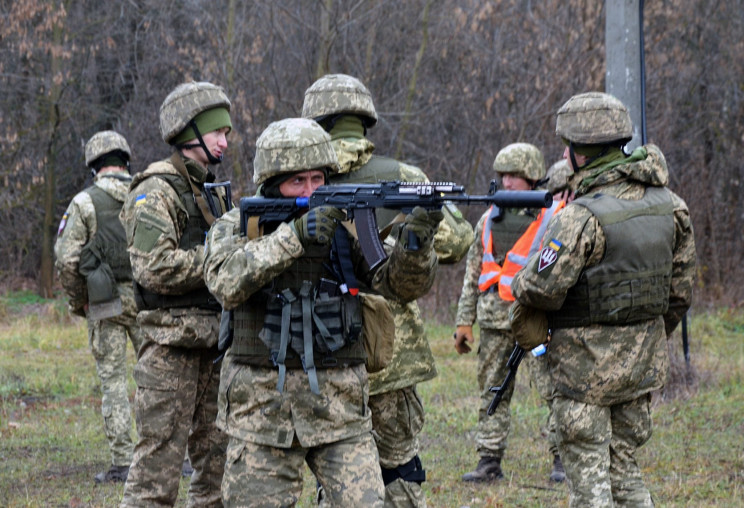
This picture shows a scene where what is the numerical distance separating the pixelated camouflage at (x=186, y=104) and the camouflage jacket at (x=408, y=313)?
82 cm

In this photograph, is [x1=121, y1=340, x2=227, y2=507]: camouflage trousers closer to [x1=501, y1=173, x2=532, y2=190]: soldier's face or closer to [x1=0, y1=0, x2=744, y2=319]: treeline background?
[x1=501, y1=173, x2=532, y2=190]: soldier's face

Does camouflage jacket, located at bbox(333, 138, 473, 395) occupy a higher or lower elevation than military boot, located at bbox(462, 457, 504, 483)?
higher

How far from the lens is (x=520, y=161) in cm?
659

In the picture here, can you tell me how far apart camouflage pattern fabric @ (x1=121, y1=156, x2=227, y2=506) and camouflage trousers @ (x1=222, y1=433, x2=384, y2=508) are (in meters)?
1.10

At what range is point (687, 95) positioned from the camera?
55.8 ft

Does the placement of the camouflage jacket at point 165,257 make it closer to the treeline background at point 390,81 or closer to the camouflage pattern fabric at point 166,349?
the camouflage pattern fabric at point 166,349

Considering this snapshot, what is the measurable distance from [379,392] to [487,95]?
11.0m

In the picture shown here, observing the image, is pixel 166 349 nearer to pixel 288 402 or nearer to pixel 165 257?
pixel 165 257

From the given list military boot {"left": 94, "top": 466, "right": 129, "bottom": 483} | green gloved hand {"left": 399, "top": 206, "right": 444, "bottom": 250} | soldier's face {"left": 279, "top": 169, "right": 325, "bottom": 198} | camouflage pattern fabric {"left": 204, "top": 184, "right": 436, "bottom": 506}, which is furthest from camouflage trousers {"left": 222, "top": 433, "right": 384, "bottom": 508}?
military boot {"left": 94, "top": 466, "right": 129, "bottom": 483}

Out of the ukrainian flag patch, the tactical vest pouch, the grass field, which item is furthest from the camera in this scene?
the grass field

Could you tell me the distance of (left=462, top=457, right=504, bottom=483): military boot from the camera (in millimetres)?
6473

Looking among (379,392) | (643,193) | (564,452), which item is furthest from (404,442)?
(643,193)

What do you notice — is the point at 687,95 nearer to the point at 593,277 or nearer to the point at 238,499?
the point at 593,277

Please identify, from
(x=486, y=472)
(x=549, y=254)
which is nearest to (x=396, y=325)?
(x=549, y=254)
